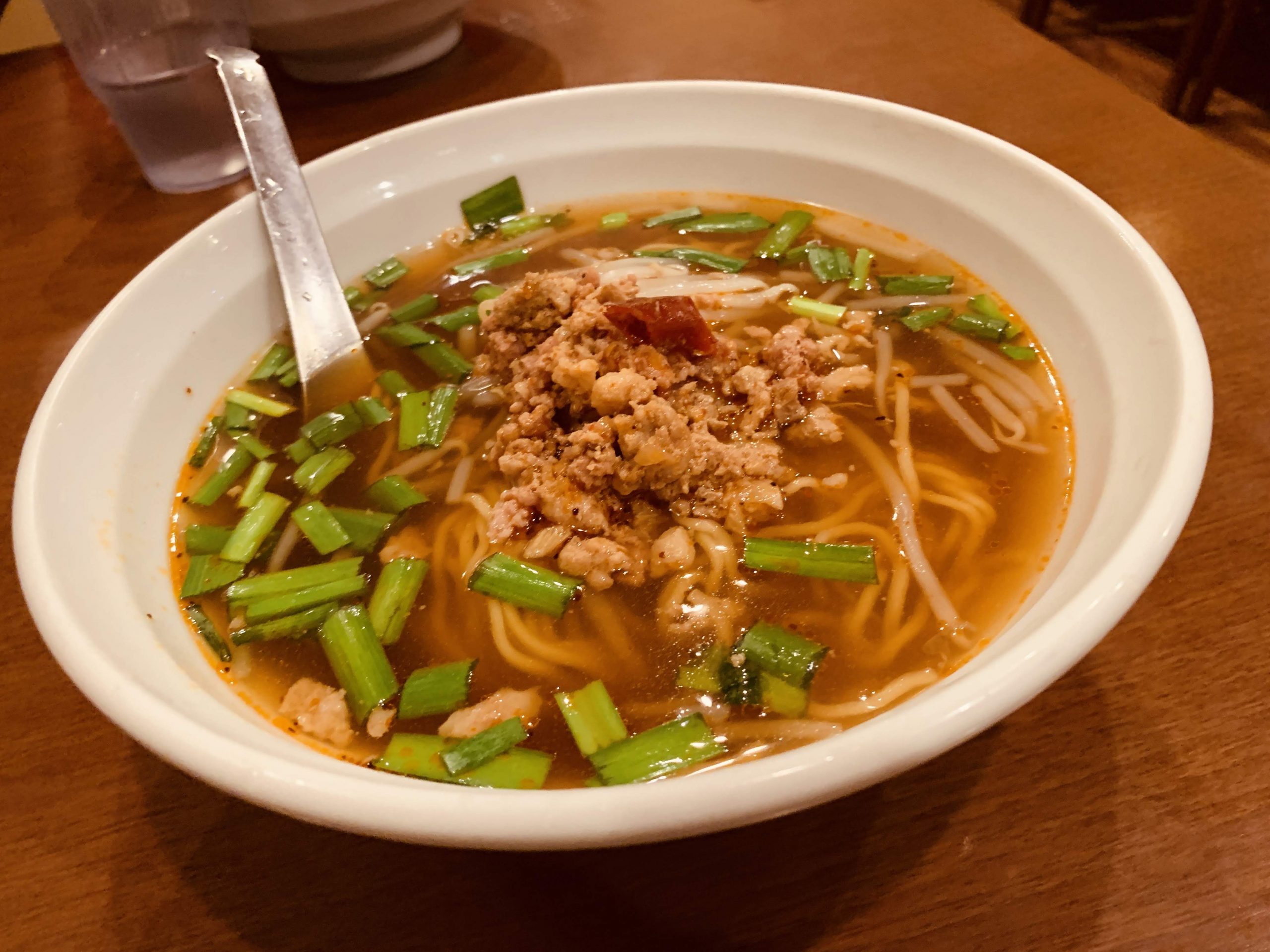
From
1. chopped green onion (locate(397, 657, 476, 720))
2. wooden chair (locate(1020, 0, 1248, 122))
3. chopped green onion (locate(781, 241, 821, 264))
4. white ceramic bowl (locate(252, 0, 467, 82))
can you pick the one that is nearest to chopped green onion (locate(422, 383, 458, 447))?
chopped green onion (locate(397, 657, 476, 720))

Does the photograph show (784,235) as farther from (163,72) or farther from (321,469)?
(163,72)

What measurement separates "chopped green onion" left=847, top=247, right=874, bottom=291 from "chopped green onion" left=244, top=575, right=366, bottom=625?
1.56 meters

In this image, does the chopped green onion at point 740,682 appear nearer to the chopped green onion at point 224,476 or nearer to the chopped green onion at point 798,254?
the chopped green onion at point 224,476

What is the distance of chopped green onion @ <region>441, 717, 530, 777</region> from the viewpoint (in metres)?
1.36

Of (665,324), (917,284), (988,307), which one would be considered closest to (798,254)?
(917,284)

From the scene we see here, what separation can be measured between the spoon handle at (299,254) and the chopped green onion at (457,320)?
0.77ft

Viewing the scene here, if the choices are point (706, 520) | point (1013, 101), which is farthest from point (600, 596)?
point (1013, 101)

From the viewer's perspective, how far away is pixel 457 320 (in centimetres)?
240

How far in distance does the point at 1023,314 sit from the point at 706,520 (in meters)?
0.99

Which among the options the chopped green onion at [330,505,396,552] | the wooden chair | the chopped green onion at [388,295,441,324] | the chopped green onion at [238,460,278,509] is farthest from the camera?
the wooden chair

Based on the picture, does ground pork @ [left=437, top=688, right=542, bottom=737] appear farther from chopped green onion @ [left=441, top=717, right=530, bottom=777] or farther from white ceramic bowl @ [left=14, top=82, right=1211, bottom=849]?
white ceramic bowl @ [left=14, top=82, right=1211, bottom=849]

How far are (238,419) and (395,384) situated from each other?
0.40 m

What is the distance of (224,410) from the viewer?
84.6 inches

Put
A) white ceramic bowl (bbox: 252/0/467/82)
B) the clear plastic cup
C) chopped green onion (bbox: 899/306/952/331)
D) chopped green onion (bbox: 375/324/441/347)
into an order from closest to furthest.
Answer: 1. chopped green onion (bbox: 899/306/952/331)
2. chopped green onion (bbox: 375/324/441/347)
3. the clear plastic cup
4. white ceramic bowl (bbox: 252/0/467/82)
